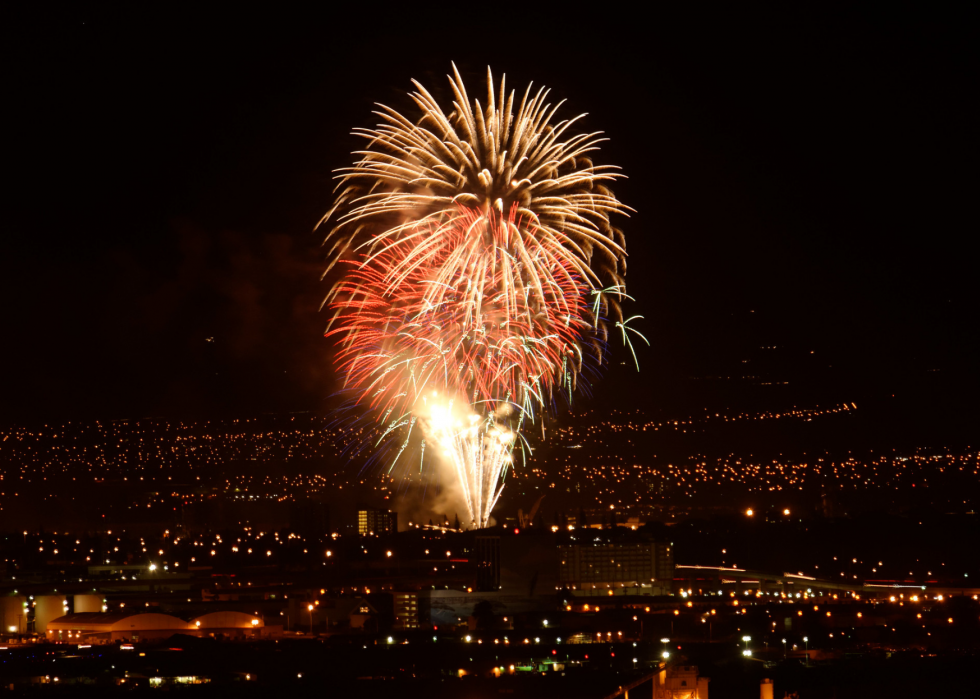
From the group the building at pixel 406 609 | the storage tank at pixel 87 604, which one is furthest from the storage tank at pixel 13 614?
the building at pixel 406 609

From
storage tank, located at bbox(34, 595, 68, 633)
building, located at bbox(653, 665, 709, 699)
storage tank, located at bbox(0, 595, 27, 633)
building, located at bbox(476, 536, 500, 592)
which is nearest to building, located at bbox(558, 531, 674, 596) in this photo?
building, located at bbox(476, 536, 500, 592)

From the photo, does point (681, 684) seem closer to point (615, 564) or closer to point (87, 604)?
point (87, 604)

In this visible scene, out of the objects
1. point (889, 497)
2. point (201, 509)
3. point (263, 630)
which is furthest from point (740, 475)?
point (263, 630)

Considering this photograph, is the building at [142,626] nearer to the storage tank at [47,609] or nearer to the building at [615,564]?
the storage tank at [47,609]

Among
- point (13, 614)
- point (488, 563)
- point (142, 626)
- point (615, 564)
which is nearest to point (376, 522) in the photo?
point (615, 564)

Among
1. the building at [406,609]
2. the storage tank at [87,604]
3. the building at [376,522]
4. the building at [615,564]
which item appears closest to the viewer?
the building at [406,609]

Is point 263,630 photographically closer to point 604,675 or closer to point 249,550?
point 604,675
